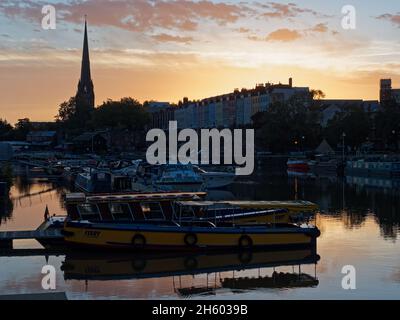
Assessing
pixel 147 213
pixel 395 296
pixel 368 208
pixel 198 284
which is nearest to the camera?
pixel 395 296

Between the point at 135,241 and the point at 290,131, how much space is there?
400ft

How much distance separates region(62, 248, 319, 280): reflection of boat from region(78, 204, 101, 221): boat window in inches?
95.5

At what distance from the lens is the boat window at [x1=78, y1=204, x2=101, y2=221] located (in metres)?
Answer: 34.4

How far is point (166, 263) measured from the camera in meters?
30.8

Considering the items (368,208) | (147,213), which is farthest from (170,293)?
(368,208)

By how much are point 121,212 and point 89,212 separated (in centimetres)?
154

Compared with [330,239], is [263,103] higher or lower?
higher

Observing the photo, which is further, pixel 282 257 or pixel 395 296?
pixel 282 257

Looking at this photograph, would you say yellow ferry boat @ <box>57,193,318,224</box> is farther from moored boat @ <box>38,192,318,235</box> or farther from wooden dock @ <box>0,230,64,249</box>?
wooden dock @ <box>0,230,64,249</box>

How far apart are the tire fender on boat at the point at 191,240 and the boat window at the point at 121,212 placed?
3113 millimetres

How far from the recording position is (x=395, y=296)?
24.5 metres

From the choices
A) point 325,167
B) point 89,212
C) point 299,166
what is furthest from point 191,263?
point 325,167

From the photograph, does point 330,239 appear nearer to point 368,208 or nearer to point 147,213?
point 147,213
